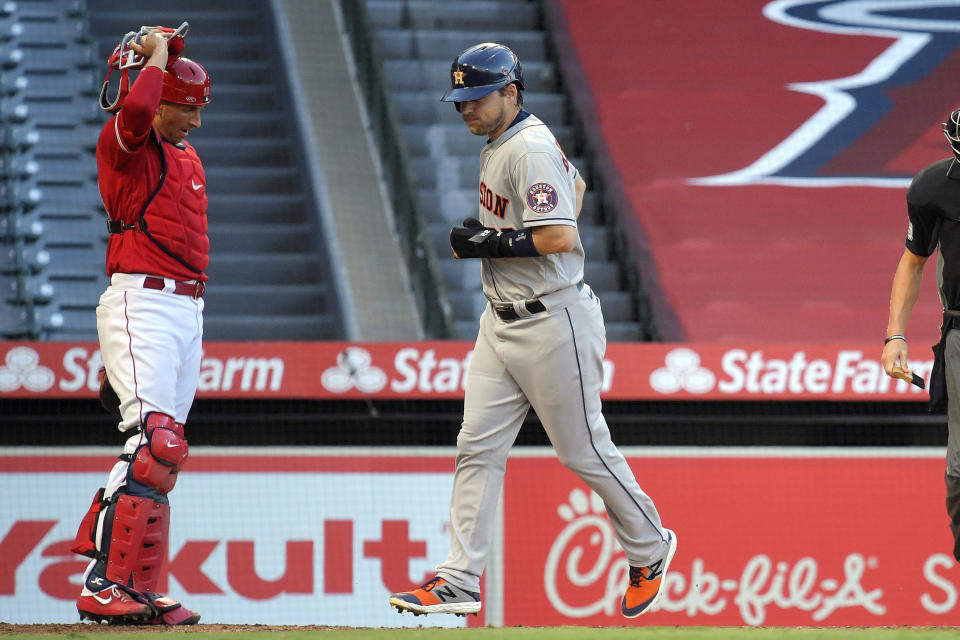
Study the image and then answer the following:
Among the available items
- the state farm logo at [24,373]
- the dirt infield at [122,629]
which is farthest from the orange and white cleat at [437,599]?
the state farm logo at [24,373]

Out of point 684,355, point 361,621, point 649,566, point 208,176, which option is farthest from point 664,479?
point 208,176

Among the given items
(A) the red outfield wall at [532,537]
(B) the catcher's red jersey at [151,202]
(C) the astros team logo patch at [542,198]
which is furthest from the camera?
(A) the red outfield wall at [532,537]

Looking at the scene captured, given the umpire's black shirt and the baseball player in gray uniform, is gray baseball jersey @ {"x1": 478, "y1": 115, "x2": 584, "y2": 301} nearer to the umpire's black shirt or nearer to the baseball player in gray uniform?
the baseball player in gray uniform

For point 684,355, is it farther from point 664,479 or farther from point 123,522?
point 123,522

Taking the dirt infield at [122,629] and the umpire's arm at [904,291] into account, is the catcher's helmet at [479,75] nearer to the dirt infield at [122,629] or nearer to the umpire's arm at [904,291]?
the umpire's arm at [904,291]

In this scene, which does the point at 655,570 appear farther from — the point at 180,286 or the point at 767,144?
the point at 767,144

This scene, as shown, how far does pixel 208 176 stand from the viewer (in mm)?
9406

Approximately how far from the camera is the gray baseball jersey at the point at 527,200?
3723 mm

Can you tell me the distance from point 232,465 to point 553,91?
4.88 meters

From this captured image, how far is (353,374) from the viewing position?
621cm

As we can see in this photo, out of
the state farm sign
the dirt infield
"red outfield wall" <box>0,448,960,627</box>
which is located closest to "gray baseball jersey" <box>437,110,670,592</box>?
the dirt infield

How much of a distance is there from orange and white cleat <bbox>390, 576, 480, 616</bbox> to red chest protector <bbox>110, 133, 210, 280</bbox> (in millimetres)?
1170

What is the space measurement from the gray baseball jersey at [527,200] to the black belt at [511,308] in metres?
0.02

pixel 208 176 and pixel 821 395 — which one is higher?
pixel 208 176
